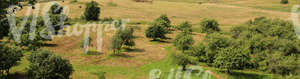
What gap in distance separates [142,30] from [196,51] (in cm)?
4798

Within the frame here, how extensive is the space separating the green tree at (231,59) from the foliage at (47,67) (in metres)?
38.3

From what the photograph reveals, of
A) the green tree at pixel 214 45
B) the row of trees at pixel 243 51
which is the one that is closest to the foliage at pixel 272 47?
the row of trees at pixel 243 51

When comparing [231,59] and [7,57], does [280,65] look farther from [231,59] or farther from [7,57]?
[7,57]

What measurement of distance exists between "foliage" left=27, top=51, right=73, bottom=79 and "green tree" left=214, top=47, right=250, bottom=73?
38.3 m

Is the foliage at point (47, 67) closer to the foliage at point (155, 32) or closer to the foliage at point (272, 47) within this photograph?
the foliage at point (272, 47)

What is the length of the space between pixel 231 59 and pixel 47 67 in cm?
4375

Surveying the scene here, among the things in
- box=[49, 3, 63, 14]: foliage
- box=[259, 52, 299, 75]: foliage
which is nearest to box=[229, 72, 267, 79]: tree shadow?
box=[259, 52, 299, 75]: foliage

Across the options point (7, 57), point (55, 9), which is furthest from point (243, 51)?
point (55, 9)

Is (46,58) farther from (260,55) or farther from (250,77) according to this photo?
(260,55)

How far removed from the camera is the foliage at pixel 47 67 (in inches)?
1751

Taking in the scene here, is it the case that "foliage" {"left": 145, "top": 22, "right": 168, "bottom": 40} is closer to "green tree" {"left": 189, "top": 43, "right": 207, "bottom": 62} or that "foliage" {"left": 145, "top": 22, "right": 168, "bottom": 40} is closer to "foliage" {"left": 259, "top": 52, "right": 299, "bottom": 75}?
"green tree" {"left": 189, "top": 43, "right": 207, "bottom": 62}

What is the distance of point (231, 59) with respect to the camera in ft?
194

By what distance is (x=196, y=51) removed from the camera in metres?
73.8

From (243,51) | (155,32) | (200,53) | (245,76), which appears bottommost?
(245,76)
